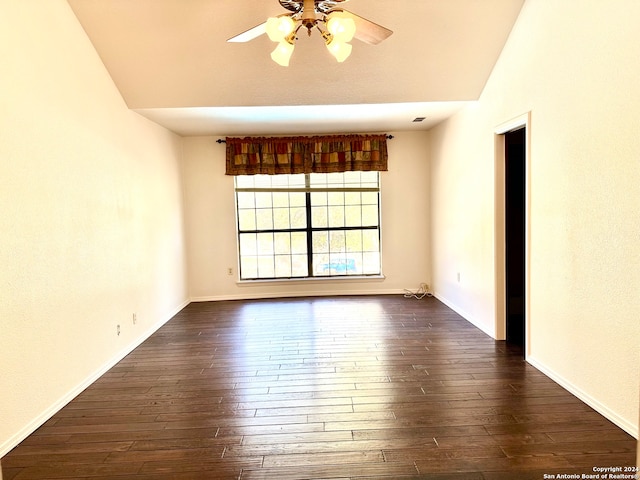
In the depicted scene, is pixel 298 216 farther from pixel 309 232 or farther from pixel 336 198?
pixel 336 198

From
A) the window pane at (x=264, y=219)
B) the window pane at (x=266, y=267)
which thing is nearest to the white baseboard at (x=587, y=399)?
the window pane at (x=266, y=267)

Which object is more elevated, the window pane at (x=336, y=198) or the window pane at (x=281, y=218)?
the window pane at (x=336, y=198)

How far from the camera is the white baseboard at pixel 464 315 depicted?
4.21m

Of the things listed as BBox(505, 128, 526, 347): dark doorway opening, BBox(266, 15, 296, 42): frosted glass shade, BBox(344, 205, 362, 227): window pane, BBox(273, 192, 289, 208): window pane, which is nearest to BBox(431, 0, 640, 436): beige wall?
BBox(505, 128, 526, 347): dark doorway opening

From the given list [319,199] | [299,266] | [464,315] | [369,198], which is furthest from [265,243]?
[464,315]

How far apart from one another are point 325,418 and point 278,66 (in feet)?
9.55

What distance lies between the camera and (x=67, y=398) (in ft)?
9.58

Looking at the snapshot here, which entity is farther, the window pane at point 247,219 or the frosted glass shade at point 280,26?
the window pane at point 247,219

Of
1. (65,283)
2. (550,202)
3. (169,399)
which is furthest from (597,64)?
(65,283)

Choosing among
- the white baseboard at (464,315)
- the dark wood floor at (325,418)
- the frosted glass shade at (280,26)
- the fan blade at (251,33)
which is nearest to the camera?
the dark wood floor at (325,418)

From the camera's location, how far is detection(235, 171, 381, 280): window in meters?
6.21

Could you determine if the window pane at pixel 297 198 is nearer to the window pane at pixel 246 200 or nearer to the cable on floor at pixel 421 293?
the window pane at pixel 246 200

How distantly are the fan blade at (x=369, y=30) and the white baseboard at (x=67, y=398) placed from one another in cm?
307

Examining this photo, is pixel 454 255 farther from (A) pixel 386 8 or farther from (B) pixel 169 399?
(B) pixel 169 399
